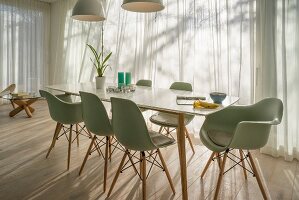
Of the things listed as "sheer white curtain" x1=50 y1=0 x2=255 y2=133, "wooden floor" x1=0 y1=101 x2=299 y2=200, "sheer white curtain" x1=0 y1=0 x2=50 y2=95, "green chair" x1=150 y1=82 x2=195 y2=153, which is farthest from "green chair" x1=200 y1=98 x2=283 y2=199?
"sheer white curtain" x1=0 y1=0 x2=50 y2=95

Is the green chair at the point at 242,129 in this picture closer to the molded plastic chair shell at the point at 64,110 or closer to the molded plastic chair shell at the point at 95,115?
the molded plastic chair shell at the point at 95,115

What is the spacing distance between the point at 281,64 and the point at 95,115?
6.96ft

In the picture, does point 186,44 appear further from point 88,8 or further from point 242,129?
point 242,129

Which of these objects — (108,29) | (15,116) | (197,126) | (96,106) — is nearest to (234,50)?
(197,126)

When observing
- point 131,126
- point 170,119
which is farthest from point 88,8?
point 131,126

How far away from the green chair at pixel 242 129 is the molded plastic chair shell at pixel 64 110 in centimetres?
124

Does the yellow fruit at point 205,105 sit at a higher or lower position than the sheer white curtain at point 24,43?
lower

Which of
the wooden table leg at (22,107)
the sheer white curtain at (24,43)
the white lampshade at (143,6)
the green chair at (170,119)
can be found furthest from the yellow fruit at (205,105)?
the sheer white curtain at (24,43)

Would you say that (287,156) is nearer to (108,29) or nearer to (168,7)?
(168,7)

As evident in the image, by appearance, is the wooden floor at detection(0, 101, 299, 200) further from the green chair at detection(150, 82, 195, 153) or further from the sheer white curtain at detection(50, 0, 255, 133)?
the sheer white curtain at detection(50, 0, 255, 133)

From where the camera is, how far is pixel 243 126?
1.88 m

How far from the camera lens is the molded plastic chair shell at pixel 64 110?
8.61 feet

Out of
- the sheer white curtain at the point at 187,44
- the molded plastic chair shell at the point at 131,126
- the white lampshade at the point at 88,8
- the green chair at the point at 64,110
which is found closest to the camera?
the molded plastic chair shell at the point at 131,126

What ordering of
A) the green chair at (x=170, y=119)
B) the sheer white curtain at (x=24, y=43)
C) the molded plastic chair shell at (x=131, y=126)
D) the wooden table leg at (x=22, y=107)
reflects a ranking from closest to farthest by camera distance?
the molded plastic chair shell at (x=131, y=126) < the green chair at (x=170, y=119) < the wooden table leg at (x=22, y=107) < the sheer white curtain at (x=24, y=43)
